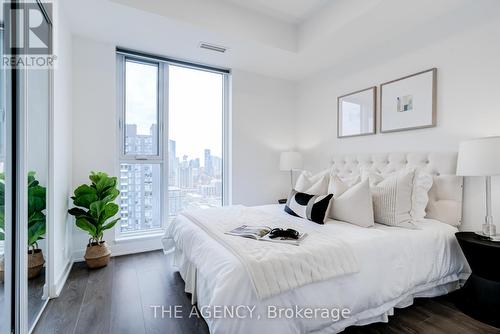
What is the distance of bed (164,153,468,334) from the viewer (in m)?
1.25

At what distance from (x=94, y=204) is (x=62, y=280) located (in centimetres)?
71

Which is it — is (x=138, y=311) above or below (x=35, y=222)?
below

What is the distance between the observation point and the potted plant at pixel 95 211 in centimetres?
251

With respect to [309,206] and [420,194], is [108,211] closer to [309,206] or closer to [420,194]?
[309,206]

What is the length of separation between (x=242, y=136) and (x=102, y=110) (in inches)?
74.7

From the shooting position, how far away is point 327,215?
2.24 m

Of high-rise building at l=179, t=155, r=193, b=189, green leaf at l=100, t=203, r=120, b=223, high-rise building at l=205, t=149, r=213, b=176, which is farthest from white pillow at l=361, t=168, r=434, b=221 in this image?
green leaf at l=100, t=203, r=120, b=223

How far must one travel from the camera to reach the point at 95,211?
2.52 meters

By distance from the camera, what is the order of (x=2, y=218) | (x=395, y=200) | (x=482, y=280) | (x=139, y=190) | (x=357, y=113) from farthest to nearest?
(x=139, y=190), (x=357, y=113), (x=395, y=200), (x=482, y=280), (x=2, y=218)

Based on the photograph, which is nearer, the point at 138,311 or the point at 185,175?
the point at 138,311

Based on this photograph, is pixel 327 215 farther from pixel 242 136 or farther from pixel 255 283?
pixel 242 136

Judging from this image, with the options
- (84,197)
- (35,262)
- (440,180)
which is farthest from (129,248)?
(440,180)

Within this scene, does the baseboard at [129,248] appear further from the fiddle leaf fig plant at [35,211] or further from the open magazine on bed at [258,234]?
the open magazine on bed at [258,234]

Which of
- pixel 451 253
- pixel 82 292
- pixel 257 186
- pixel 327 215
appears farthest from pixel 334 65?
pixel 82 292
